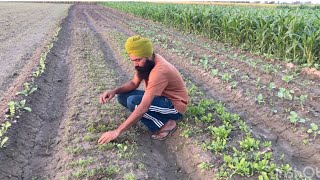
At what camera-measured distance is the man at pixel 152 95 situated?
3.99 metres

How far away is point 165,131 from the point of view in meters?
4.57

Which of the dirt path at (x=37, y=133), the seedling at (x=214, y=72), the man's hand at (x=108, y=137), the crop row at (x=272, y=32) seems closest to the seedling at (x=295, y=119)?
the man's hand at (x=108, y=137)

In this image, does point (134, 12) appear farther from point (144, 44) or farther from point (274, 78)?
point (144, 44)

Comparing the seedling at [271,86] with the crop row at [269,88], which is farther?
the seedling at [271,86]

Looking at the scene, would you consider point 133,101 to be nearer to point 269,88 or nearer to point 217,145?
point 217,145

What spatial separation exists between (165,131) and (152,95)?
0.75 metres

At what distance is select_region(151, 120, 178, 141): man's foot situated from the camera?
15.0ft

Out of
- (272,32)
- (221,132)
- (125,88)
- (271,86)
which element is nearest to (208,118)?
(221,132)

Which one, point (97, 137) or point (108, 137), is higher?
point (108, 137)

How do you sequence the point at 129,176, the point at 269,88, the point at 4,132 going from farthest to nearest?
the point at 269,88, the point at 4,132, the point at 129,176

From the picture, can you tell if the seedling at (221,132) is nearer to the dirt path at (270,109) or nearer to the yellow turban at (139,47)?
the dirt path at (270,109)

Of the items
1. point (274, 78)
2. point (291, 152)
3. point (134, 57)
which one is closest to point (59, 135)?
point (134, 57)

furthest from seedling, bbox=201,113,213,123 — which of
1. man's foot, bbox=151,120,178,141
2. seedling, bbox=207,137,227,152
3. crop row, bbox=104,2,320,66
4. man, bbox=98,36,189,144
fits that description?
crop row, bbox=104,2,320,66

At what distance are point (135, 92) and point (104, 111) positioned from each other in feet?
2.28
